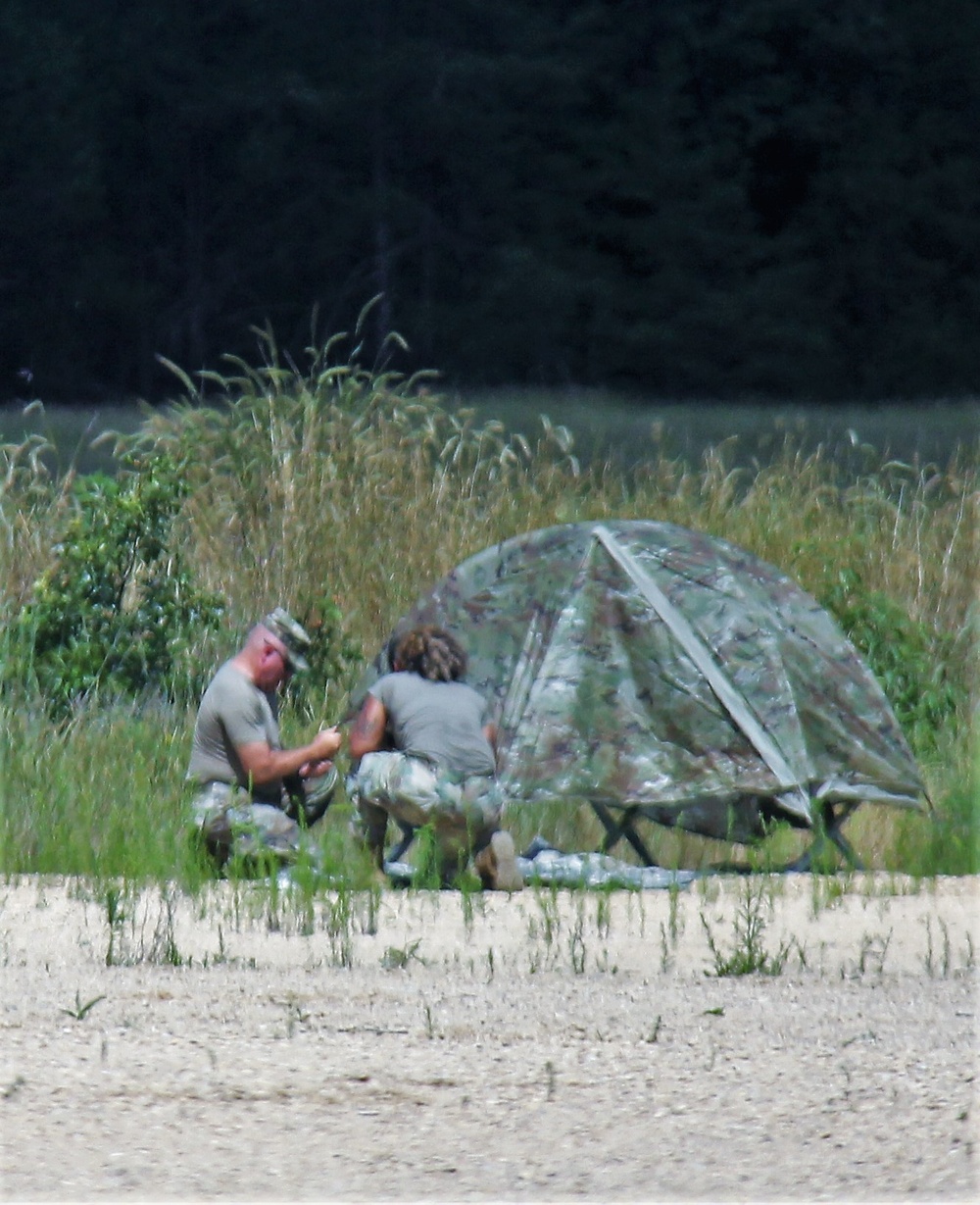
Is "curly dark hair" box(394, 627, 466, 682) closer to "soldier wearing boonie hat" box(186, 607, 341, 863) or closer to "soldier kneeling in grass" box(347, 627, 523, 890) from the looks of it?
"soldier kneeling in grass" box(347, 627, 523, 890)

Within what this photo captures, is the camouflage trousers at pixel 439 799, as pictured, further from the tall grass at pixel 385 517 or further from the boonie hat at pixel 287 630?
the tall grass at pixel 385 517

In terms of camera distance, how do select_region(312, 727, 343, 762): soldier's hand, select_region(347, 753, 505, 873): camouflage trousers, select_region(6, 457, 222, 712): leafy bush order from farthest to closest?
select_region(6, 457, 222, 712): leafy bush
select_region(312, 727, 343, 762): soldier's hand
select_region(347, 753, 505, 873): camouflage trousers

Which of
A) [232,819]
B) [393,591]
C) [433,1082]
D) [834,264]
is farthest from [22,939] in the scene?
[834,264]

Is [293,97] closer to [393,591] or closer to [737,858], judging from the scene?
[393,591]

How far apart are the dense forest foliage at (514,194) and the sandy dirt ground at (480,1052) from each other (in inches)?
767

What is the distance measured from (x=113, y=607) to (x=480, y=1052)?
5.19 metres

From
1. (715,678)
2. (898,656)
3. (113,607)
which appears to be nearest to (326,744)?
(715,678)

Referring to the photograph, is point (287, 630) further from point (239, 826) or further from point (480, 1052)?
point (480, 1052)

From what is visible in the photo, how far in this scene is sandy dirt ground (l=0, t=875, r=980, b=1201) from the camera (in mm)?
3641

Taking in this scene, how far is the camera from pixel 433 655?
22.7 ft

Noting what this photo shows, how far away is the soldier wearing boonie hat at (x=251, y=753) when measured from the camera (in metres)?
6.64

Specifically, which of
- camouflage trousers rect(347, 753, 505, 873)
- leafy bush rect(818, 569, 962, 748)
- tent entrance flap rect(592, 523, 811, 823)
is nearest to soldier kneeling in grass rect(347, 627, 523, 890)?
camouflage trousers rect(347, 753, 505, 873)

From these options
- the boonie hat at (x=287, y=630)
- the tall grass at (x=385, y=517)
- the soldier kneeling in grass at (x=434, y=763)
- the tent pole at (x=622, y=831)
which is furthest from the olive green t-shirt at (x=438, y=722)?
the tall grass at (x=385, y=517)

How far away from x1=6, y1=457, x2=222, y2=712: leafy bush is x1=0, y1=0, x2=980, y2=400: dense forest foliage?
15849 millimetres
